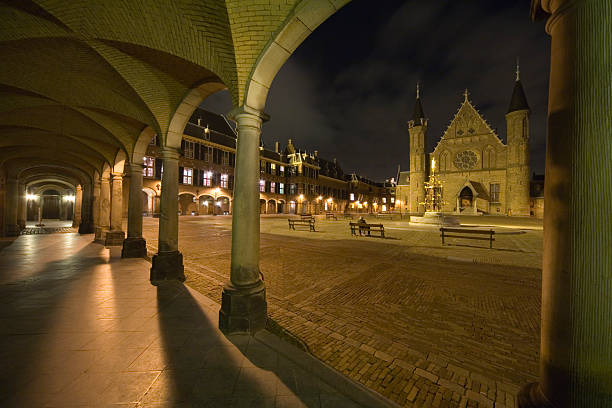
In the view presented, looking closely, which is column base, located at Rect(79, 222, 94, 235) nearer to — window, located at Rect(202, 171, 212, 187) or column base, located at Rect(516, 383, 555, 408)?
window, located at Rect(202, 171, 212, 187)

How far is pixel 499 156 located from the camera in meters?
29.8

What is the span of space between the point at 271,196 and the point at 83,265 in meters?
31.0

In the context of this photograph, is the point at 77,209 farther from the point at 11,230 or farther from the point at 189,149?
the point at 189,149

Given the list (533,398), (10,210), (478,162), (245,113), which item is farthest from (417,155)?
(10,210)

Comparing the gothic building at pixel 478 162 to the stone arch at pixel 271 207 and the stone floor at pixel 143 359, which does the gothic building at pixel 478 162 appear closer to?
the stone arch at pixel 271 207

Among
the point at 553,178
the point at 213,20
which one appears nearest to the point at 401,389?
the point at 553,178

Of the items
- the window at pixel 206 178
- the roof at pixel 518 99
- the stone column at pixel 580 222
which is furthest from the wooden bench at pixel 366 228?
the roof at pixel 518 99

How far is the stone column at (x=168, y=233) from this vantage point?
5137mm

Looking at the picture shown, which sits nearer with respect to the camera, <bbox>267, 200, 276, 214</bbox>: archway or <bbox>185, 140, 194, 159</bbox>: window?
<bbox>185, 140, 194, 159</bbox>: window

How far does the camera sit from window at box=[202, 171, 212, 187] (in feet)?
95.7

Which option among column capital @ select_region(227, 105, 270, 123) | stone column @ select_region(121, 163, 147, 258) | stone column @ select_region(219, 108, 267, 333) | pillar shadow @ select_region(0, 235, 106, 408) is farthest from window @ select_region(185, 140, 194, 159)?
stone column @ select_region(219, 108, 267, 333)

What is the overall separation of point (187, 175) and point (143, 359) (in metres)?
28.4

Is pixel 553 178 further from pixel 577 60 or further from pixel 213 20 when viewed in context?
pixel 213 20

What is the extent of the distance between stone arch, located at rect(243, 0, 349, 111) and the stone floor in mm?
3393
